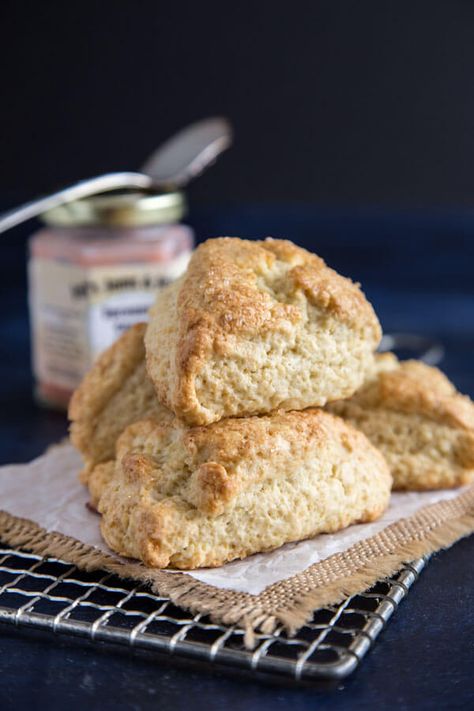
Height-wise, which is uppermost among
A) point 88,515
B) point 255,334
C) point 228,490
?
point 255,334

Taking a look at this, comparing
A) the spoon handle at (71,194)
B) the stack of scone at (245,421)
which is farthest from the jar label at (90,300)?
the stack of scone at (245,421)

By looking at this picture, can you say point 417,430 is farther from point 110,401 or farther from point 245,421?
point 110,401

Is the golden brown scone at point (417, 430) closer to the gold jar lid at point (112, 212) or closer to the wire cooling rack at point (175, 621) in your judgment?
the wire cooling rack at point (175, 621)

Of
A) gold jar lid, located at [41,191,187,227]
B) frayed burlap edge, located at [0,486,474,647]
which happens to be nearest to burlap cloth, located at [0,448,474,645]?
frayed burlap edge, located at [0,486,474,647]

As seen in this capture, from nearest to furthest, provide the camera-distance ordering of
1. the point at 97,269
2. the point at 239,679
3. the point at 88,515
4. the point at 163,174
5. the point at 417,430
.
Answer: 1. the point at 239,679
2. the point at 88,515
3. the point at 417,430
4. the point at 97,269
5. the point at 163,174

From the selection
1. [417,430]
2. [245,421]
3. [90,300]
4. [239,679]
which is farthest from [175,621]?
[90,300]

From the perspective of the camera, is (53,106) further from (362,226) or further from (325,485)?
(325,485)
